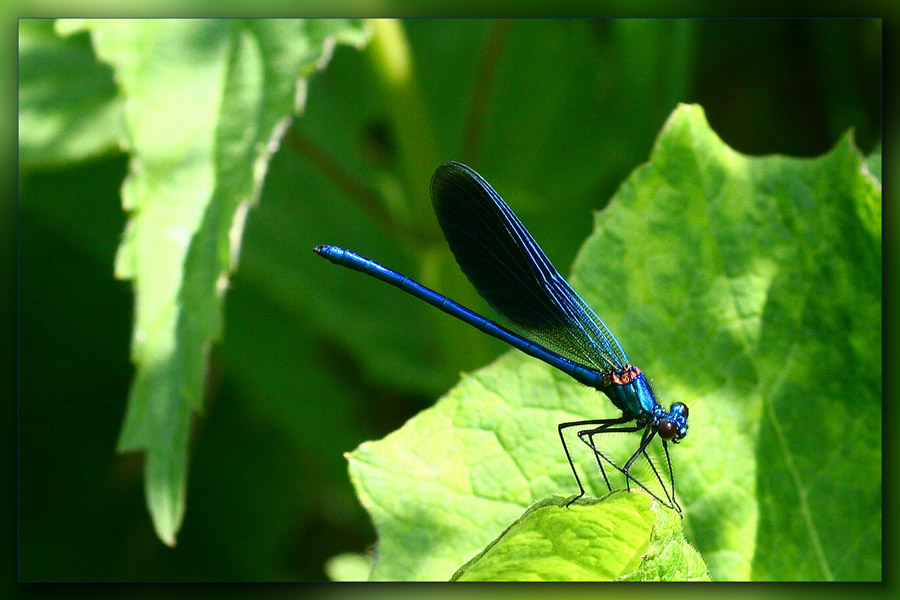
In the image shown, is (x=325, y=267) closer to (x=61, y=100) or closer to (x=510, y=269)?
(x=61, y=100)

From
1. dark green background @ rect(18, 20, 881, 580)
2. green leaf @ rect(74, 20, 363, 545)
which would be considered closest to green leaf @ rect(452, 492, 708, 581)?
green leaf @ rect(74, 20, 363, 545)

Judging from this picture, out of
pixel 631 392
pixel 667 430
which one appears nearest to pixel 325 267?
pixel 631 392

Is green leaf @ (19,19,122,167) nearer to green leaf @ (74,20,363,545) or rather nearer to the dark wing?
green leaf @ (74,20,363,545)

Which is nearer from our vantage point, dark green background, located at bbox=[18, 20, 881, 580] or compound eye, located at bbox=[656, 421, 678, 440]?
compound eye, located at bbox=[656, 421, 678, 440]

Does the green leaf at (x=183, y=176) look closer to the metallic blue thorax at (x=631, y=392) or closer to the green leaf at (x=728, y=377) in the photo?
the green leaf at (x=728, y=377)

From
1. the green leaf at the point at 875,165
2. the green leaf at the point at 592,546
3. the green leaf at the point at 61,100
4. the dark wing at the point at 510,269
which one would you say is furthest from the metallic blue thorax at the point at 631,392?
the green leaf at the point at 61,100

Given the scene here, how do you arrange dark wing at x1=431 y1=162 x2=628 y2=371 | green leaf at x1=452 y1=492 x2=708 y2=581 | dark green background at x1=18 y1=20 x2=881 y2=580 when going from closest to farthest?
green leaf at x1=452 y1=492 x2=708 y2=581 → dark wing at x1=431 y1=162 x2=628 y2=371 → dark green background at x1=18 y1=20 x2=881 y2=580
